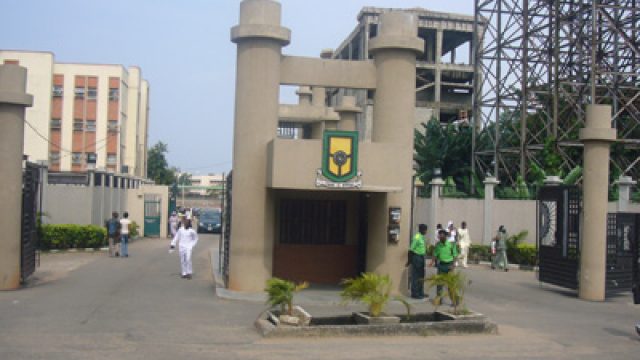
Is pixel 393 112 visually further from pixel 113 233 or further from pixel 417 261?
pixel 113 233

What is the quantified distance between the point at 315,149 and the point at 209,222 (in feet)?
111

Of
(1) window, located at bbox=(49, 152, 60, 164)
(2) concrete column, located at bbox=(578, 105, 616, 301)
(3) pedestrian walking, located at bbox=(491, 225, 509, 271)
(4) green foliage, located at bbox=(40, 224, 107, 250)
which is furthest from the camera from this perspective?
(1) window, located at bbox=(49, 152, 60, 164)

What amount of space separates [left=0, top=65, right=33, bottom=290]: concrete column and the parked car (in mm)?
31388

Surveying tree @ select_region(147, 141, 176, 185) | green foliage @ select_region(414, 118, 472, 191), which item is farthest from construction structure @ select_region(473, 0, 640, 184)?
tree @ select_region(147, 141, 176, 185)

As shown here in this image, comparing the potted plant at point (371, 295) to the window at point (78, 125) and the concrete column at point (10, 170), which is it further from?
the window at point (78, 125)

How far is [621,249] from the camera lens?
18547mm

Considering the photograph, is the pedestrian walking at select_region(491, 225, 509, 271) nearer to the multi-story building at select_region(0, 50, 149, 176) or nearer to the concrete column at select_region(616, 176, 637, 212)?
the concrete column at select_region(616, 176, 637, 212)

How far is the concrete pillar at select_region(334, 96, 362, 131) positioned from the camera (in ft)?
83.2

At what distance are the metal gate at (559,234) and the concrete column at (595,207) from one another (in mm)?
550

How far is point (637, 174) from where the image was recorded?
35.6m

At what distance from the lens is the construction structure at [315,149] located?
15609 millimetres

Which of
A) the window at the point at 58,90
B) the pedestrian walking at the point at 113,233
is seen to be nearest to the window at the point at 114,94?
the window at the point at 58,90

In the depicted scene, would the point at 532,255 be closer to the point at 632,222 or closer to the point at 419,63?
the point at 632,222

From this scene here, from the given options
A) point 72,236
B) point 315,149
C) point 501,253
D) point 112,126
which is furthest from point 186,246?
point 112,126
